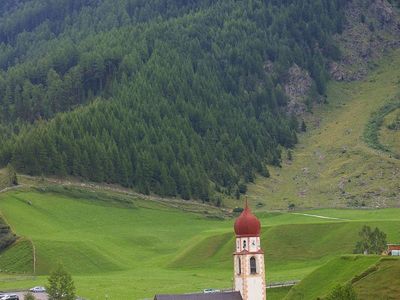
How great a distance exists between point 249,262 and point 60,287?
32699 mm

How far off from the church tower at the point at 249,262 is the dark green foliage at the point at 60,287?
97.6 ft

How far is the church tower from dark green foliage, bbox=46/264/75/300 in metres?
29.7

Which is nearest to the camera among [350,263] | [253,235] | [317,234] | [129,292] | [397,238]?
[253,235]

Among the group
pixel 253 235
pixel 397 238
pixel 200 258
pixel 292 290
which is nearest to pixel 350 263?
pixel 292 290

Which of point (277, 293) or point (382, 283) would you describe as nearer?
point (382, 283)

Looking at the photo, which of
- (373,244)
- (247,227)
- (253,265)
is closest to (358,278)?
(253,265)

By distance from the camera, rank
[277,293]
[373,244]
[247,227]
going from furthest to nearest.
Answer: [373,244]
[277,293]
[247,227]

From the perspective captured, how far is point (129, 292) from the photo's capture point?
156750 millimetres

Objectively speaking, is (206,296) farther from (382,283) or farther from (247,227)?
(382,283)

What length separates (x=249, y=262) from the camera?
11494cm

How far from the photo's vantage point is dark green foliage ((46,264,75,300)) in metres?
136

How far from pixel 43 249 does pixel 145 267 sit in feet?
63.5

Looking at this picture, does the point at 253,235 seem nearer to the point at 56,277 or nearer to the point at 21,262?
the point at 56,277

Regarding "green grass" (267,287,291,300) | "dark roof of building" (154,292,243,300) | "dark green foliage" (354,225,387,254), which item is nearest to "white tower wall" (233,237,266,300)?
"dark roof of building" (154,292,243,300)
